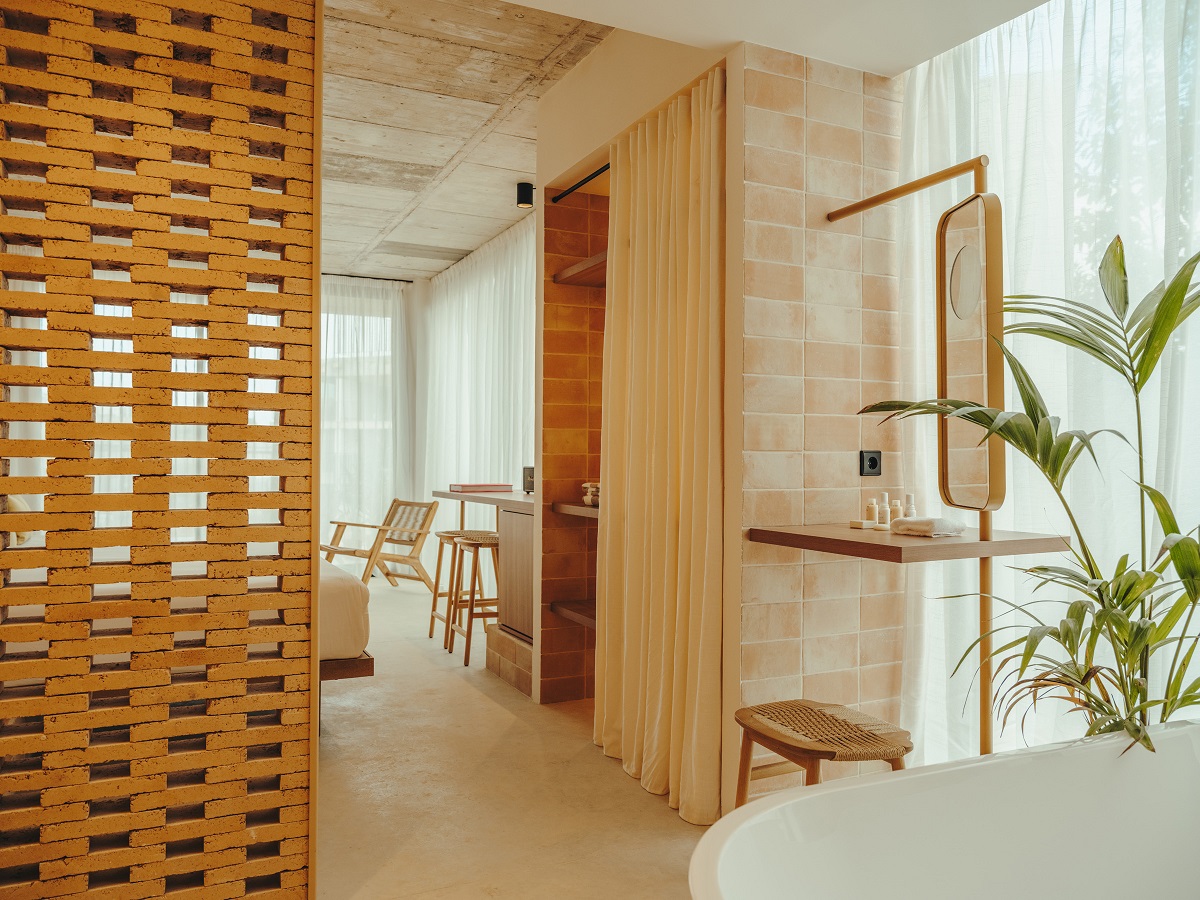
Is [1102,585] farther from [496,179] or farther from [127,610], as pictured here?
[496,179]

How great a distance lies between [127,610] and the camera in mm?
1886

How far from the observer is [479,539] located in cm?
478

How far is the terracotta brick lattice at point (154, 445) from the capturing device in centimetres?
183

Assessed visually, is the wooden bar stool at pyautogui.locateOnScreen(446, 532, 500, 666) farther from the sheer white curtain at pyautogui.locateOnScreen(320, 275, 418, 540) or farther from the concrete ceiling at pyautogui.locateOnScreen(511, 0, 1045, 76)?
the sheer white curtain at pyautogui.locateOnScreen(320, 275, 418, 540)

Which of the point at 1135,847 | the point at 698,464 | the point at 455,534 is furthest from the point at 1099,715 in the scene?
the point at 455,534

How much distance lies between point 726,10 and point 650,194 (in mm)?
835

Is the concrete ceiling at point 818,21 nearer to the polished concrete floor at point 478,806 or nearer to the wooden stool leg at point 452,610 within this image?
the polished concrete floor at point 478,806

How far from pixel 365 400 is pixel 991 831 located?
709 centimetres

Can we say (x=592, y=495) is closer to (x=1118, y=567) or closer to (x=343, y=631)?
(x=343, y=631)

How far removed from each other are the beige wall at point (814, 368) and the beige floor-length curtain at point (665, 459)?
0.46ft

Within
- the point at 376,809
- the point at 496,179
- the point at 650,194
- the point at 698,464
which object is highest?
the point at 496,179

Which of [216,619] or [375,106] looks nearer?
[216,619]

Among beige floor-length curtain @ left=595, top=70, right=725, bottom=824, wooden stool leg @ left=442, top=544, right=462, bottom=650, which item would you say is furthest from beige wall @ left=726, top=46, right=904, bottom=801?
wooden stool leg @ left=442, top=544, right=462, bottom=650

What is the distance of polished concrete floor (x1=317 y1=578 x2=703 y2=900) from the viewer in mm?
2281
